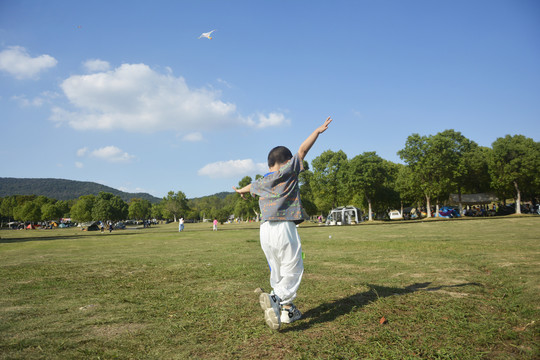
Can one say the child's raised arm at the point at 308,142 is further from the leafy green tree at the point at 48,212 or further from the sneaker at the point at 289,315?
the leafy green tree at the point at 48,212

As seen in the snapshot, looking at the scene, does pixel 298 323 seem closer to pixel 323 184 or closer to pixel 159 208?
pixel 323 184

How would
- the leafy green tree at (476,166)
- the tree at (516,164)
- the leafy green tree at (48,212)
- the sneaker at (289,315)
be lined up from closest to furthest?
the sneaker at (289,315) < the tree at (516,164) < the leafy green tree at (476,166) < the leafy green tree at (48,212)

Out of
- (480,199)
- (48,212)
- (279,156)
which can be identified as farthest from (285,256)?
(48,212)

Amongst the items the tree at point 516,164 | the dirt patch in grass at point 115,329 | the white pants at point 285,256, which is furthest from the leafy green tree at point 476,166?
the dirt patch in grass at point 115,329

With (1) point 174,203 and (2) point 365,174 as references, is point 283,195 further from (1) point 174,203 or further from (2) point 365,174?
(1) point 174,203

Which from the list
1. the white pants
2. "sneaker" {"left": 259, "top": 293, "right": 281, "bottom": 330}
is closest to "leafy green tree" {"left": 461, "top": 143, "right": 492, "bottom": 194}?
the white pants

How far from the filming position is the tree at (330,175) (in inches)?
2357

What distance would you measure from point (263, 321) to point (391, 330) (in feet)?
5.16

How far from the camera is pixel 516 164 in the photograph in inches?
1949

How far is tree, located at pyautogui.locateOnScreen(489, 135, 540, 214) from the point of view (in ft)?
159

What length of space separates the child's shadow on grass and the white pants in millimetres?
381

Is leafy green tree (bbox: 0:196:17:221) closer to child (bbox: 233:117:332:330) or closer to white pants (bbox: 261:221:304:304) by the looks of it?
child (bbox: 233:117:332:330)

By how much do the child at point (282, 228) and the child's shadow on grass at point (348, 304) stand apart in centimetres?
19

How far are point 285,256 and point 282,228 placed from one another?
366 mm
